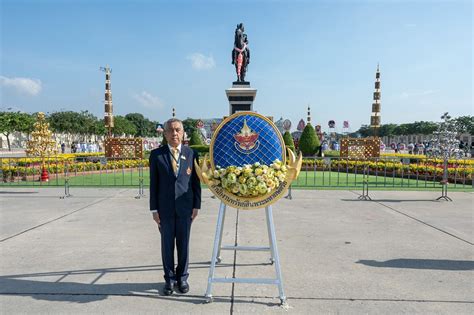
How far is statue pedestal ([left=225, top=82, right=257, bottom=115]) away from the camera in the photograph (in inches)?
815

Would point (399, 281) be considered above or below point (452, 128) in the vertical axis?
below

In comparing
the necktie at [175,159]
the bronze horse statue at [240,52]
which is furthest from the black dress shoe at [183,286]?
the bronze horse statue at [240,52]

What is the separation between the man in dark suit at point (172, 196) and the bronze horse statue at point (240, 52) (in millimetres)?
18395

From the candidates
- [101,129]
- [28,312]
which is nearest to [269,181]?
[28,312]

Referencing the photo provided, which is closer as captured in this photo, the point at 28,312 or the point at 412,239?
the point at 28,312

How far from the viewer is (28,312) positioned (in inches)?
124

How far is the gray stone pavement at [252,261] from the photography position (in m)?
3.37

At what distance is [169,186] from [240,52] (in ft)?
61.8

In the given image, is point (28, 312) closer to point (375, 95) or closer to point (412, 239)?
point (412, 239)

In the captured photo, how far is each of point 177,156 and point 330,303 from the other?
2291 mm

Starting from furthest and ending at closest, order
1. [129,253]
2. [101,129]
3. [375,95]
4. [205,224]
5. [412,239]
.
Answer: [101,129] < [375,95] < [205,224] < [412,239] < [129,253]

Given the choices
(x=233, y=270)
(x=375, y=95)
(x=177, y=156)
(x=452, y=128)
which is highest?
(x=375, y=95)

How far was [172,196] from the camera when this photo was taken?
3508 millimetres

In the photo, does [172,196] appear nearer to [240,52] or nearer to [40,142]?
[40,142]
